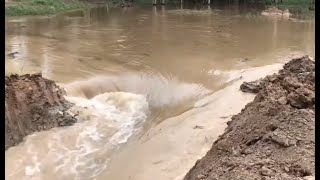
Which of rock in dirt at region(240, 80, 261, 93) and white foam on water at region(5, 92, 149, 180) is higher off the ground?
rock in dirt at region(240, 80, 261, 93)

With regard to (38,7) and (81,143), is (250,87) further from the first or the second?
(38,7)

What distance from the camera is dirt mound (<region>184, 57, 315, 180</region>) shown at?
481 centimetres

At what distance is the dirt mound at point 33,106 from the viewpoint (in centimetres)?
830

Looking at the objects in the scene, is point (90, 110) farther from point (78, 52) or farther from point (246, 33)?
point (246, 33)

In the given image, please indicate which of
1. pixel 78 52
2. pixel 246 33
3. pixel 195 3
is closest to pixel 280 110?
pixel 78 52

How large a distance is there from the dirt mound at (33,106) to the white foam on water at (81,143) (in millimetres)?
193

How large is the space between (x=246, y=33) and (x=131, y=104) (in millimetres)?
10768

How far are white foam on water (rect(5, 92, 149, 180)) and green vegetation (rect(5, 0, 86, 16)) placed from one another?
1732cm

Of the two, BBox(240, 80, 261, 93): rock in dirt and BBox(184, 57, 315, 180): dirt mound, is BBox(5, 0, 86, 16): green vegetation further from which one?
BBox(184, 57, 315, 180): dirt mound

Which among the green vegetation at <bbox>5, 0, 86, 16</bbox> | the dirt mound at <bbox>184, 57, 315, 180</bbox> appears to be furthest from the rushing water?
the green vegetation at <bbox>5, 0, 86, 16</bbox>

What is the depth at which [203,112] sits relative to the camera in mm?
9500

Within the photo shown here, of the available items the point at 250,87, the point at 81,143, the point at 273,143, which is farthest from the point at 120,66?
the point at 273,143

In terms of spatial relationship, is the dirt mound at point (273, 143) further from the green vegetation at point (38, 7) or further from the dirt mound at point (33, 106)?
the green vegetation at point (38, 7)

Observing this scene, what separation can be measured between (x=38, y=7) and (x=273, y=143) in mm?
26133
